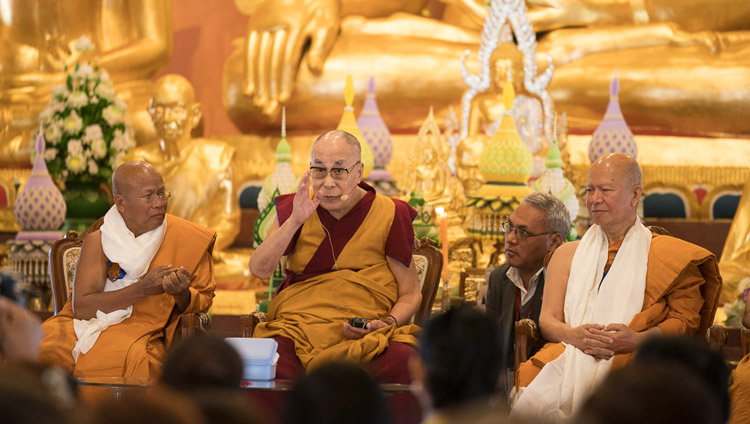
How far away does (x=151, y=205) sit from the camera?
3451 mm

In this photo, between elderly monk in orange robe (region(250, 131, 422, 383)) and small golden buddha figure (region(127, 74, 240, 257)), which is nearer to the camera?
elderly monk in orange robe (region(250, 131, 422, 383))

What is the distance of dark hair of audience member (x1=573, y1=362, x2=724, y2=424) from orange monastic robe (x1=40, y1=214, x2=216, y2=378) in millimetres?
Answer: 2113

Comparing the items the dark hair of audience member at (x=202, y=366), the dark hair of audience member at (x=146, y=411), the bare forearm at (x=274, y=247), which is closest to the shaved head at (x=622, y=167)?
the bare forearm at (x=274, y=247)

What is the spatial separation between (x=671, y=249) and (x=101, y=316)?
1.77 m

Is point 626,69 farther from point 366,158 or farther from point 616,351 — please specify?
point 616,351

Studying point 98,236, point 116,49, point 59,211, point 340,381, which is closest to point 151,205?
point 98,236

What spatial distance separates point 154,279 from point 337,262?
1.88 ft

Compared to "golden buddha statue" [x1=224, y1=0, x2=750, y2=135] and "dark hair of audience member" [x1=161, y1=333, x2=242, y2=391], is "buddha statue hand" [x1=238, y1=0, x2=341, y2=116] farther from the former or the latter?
"dark hair of audience member" [x1=161, y1=333, x2=242, y2=391]

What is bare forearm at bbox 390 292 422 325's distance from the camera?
339 cm

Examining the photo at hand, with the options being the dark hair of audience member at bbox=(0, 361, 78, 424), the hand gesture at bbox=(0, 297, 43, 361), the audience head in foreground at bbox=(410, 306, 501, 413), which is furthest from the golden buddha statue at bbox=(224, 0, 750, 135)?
the dark hair of audience member at bbox=(0, 361, 78, 424)

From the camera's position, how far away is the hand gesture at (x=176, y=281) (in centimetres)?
329

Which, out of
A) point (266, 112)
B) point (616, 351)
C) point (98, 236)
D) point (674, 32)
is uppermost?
point (674, 32)

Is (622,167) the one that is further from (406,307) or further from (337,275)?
(337,275)

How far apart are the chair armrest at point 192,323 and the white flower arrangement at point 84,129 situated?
226cm
